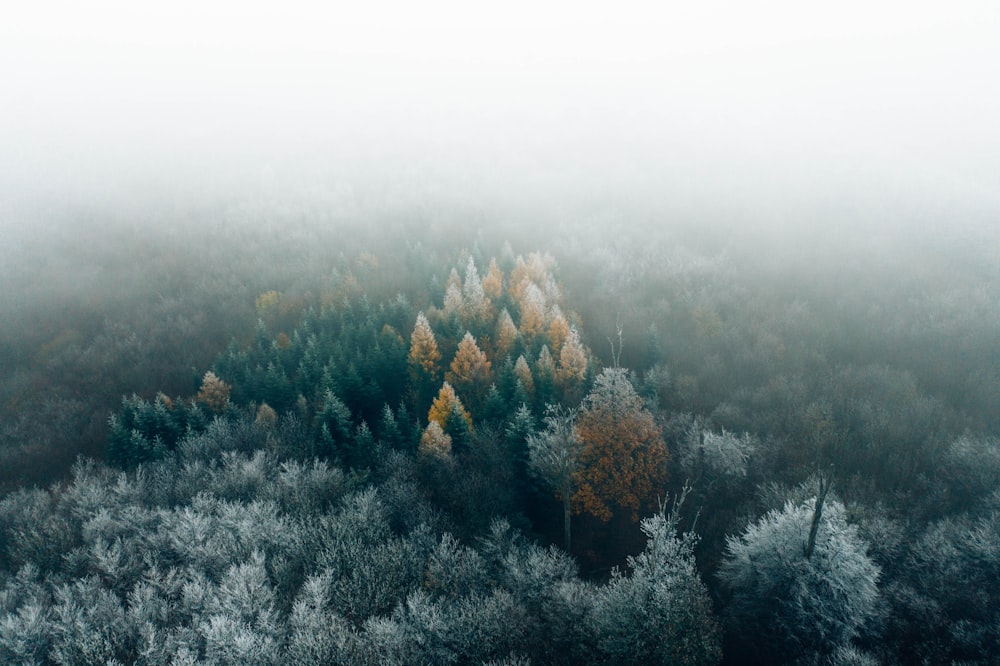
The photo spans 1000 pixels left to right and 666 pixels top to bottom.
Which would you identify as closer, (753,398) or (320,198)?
(753,398)

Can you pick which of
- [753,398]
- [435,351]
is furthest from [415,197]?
[753,398]

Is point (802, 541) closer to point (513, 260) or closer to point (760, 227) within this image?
point (513, 260)

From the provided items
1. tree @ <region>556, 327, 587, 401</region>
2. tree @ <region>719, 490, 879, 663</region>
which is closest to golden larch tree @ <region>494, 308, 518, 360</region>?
tree @ <region>556, 327, 587, 401</region>

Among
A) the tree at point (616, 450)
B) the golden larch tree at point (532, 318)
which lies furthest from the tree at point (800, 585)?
the golden larch tree at point (532, 318)

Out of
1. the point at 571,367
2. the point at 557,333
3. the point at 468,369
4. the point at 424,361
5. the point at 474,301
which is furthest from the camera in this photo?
the point at 474,301

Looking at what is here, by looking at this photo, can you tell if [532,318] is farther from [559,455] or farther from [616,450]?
[559,455]

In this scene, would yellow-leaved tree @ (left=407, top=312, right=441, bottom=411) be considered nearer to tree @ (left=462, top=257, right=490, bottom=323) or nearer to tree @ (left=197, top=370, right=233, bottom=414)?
tree @ (left=462, top=257, right=490, bottom=323)

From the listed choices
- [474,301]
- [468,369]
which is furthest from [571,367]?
[474,301]
